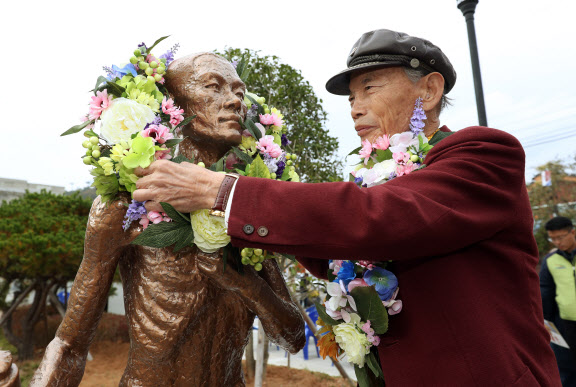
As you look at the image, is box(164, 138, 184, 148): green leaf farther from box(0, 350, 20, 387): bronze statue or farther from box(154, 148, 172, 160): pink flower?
box(0, 350, 20, 387): bronze statue

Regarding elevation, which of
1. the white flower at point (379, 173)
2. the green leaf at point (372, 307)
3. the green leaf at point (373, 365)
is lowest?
the green leaf at point (373, 365)

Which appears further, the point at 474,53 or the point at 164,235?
the point at 474,53

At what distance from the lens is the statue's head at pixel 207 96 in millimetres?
2072

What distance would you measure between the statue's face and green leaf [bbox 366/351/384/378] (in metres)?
1.07

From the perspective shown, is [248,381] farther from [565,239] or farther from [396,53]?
[396,53]

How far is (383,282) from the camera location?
1.73m

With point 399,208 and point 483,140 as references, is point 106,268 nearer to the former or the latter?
point 399,208

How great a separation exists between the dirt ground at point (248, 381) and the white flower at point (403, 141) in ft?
20.0

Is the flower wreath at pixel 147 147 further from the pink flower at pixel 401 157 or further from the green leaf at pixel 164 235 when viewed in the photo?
the pink flower at pixel 401 157

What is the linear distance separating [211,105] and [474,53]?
3.34 meters

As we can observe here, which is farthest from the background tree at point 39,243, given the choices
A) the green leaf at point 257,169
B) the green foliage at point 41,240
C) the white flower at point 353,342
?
the white flower at point 353,342

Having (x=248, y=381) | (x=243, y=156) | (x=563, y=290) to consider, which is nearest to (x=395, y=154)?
(x=243, y=156)

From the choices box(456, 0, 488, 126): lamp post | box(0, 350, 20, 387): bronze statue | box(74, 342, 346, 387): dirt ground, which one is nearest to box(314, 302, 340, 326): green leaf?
box(0, 350, 20, 387): bronze statue

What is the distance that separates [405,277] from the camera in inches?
67.6
